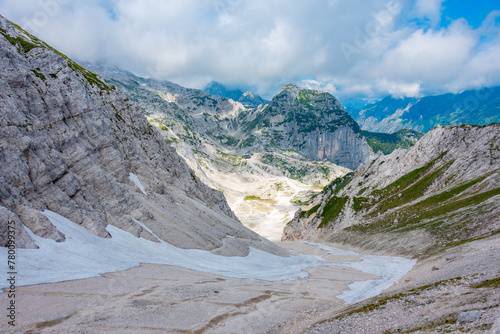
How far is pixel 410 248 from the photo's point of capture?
220 feet

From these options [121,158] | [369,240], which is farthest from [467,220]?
[121,158]

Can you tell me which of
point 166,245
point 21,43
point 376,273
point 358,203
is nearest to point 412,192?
point 358,203

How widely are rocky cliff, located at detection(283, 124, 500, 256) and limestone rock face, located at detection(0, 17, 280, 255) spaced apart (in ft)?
132

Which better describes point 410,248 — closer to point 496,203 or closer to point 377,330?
point 496,203

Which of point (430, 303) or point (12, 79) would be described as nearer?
point (430, 303)

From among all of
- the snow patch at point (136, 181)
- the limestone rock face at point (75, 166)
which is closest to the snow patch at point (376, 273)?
the limestone rock face at point (75, 166)

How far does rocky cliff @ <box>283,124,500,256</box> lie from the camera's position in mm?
63688

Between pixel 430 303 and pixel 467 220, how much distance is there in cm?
5664

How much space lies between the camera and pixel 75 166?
49750mm

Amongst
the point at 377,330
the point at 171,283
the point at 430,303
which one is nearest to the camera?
the point at 377,330

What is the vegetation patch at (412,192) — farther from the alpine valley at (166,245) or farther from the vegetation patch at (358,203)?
the vegetation patch at (358,203)

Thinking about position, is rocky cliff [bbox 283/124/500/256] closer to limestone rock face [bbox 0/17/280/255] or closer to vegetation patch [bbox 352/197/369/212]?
vegetation patch [bbox 352/197/369/212]

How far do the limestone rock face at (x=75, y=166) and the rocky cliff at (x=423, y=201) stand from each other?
4010 cm

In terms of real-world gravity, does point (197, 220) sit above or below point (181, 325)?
above
